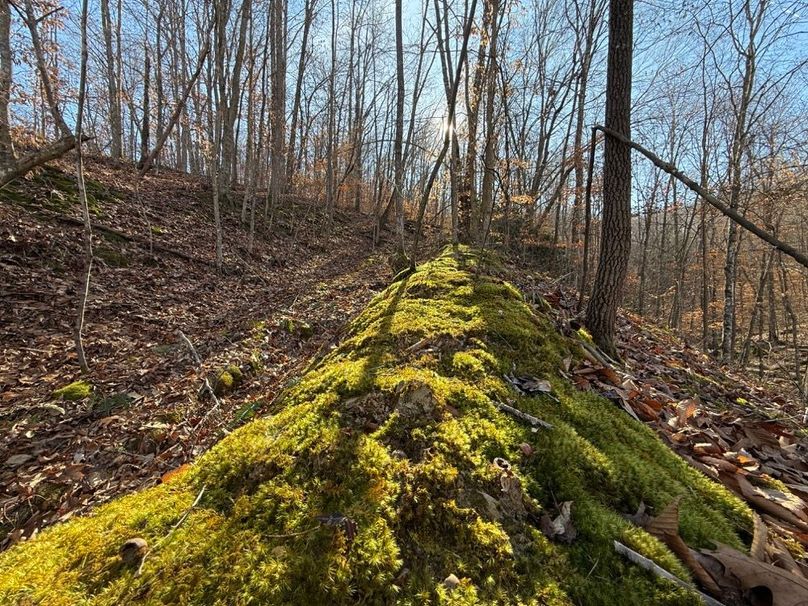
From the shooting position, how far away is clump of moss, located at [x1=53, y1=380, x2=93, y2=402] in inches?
173

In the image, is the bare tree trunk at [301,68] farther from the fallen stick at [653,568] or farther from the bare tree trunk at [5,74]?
the fallen stick at [653,568]

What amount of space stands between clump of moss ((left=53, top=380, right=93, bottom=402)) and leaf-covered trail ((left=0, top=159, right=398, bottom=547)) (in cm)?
5

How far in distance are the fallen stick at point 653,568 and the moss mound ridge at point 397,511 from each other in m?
0.03

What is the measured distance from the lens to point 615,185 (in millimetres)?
4141

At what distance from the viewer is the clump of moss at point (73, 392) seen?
4406 millimetres

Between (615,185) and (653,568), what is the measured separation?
3873 mm

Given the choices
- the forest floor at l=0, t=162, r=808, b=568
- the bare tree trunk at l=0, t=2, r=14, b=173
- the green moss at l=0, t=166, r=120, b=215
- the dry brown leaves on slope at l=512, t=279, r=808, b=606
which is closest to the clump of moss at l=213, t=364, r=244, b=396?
the forest floor at l=0, t=162, r=808, b=568

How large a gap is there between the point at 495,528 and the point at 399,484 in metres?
0.43

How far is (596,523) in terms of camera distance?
1591mm

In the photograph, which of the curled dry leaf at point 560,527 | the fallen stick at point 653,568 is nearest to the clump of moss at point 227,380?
the curled dry leaf at point 560,527

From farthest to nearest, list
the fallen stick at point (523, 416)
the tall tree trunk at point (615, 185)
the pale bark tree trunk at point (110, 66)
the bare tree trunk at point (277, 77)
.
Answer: the bare tree trunk at point (277, 77)
the pale bark tree trunk at point (110, 66)
the tall tree trunk at point (615, 185)
the fallen stick at point (523, 416)

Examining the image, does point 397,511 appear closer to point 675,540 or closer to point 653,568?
point 653,568

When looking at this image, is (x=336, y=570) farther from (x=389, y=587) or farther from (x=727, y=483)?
(x=727, y=483)

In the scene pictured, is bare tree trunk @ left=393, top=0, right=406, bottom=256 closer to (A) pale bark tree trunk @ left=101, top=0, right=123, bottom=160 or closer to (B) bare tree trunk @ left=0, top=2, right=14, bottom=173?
Result: (B) bare tree trunk @ left=0, top=2, right=14, bottom=173
